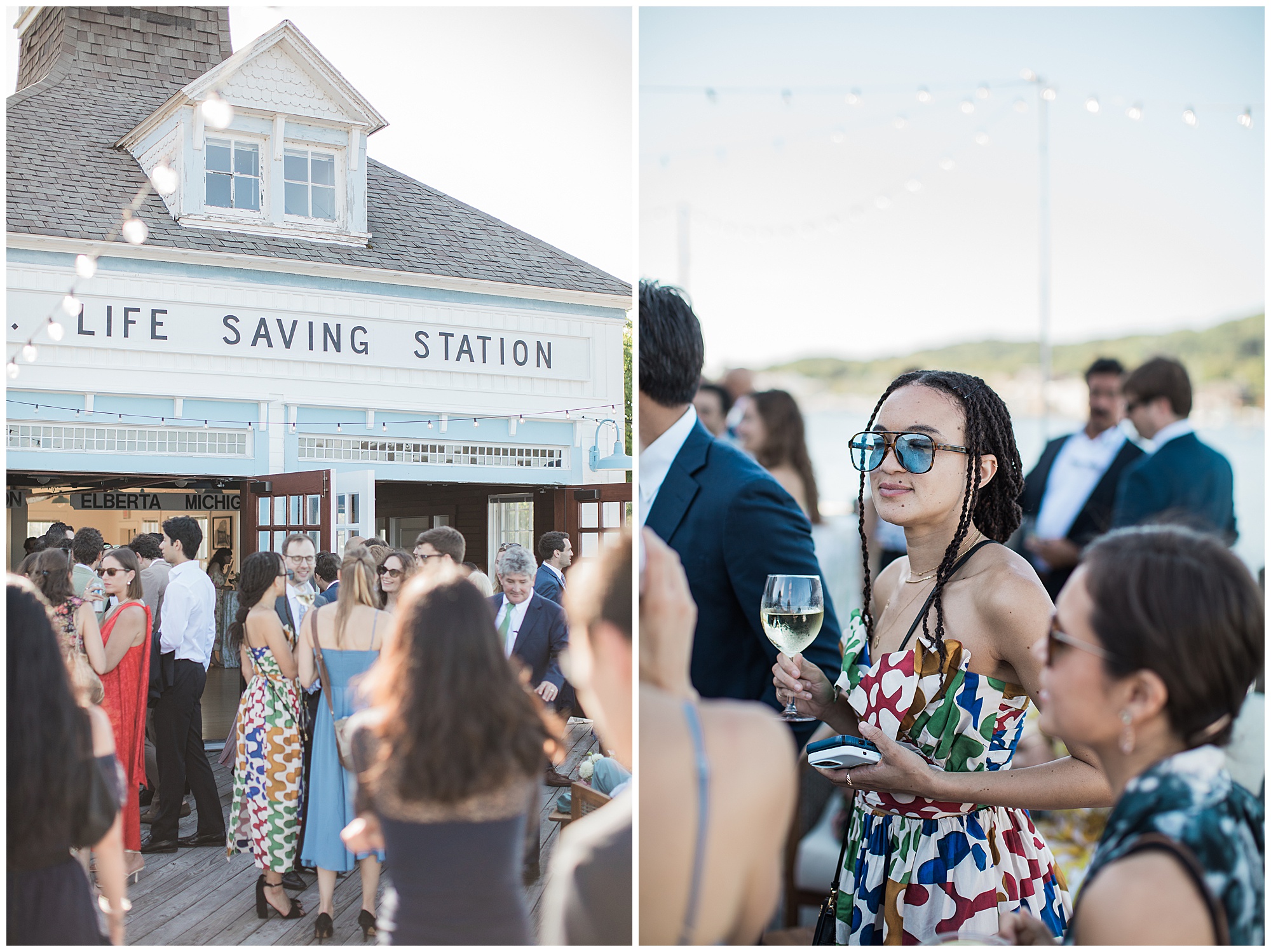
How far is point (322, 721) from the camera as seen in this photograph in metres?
2.52

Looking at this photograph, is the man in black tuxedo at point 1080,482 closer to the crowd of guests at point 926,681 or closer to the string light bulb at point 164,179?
the crowd of guests at point 926,681

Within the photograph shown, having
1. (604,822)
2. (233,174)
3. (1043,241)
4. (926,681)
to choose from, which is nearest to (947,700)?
(926,681)

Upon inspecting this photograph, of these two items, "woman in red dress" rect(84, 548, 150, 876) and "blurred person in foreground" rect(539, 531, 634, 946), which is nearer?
"blurred person in foreground" rect(539, 531, 634, 946)

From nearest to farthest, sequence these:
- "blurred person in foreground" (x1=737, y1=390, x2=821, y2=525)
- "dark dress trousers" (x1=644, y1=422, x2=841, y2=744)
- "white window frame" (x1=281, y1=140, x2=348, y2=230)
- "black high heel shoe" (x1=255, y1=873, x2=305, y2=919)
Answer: "dark dress trousers" (x1=644, y1=422, x2=841, y2=744) → "black high heel shoe" (x1=255, y1=873, x2=305, y2=919) → "white window frame" (x1=281, y1=140, x2=348, y2=230) → "blurred person in foreground" (x1=737, y1=390, x2=821, y2=525)

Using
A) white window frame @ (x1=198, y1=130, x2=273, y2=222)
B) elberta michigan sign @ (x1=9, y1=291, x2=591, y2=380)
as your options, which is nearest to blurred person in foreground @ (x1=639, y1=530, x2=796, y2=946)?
elberta michigan sign @ (x1=9, y1=291, x2=591, y2=380)

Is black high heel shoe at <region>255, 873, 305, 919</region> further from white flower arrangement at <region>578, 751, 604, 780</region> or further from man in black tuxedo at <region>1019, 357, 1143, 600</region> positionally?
man in black tuxedo at <region>1019, 357, 1143, 600</region>

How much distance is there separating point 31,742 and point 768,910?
1.61 m

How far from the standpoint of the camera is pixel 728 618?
193cm

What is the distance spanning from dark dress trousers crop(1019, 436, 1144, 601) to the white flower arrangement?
8.66 ft

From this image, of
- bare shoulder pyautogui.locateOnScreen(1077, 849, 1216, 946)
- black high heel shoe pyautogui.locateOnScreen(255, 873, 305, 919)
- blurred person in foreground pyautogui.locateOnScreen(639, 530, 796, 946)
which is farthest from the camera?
black high heel shoe pyautogui.locateOnScreen(255, 873, 305, 919)

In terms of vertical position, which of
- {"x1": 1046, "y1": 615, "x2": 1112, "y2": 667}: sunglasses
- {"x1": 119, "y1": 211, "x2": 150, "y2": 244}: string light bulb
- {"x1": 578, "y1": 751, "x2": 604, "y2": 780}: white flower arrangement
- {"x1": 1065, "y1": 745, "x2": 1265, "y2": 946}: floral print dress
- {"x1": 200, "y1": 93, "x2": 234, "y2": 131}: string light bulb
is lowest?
{"x1": 578, "y1": 751, "x2": 604, "y2": 780}: white flower arrangement

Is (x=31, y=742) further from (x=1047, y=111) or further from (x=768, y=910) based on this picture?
(x=1047, y=111)

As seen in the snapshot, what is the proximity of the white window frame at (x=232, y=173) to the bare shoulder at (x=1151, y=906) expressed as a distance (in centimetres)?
229

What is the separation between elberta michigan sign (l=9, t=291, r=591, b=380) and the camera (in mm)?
2340
